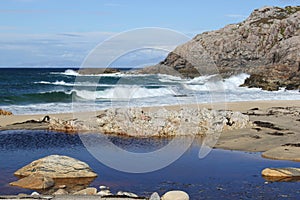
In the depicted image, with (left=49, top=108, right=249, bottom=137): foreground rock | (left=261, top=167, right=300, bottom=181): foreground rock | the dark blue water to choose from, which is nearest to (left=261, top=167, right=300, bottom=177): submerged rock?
(left=261, top=167, right=300, bottom=181): foreground rock

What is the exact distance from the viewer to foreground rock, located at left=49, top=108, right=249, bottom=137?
58.0 ft

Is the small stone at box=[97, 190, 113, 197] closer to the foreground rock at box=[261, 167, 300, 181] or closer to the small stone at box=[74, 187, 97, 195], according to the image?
the small stone at box=[74, 187, 97, 195]

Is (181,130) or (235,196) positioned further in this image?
(181,130)

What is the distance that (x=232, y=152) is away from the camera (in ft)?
47.7

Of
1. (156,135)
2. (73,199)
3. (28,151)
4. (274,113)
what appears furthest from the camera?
(274,113)

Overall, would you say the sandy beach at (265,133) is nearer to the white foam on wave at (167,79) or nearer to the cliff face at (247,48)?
the white foam on wave at (167,79)

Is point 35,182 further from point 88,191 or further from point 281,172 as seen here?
point 281,172

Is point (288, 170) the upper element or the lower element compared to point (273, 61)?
lower

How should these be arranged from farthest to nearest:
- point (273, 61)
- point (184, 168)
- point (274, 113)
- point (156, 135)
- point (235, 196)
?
point (273, 61) → point (274, 113) → point (156, 135) → point (184, 168) → point (235, 196)

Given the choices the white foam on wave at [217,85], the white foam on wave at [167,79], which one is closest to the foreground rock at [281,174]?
the white foam on wave at [217,85]

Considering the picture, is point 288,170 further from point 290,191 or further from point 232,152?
point 232,152

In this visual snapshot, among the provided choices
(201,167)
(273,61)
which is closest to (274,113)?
(201,167)

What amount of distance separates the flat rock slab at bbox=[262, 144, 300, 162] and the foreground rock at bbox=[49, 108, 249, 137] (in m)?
3.90

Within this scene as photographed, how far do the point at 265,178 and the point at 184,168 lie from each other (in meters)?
2.30
